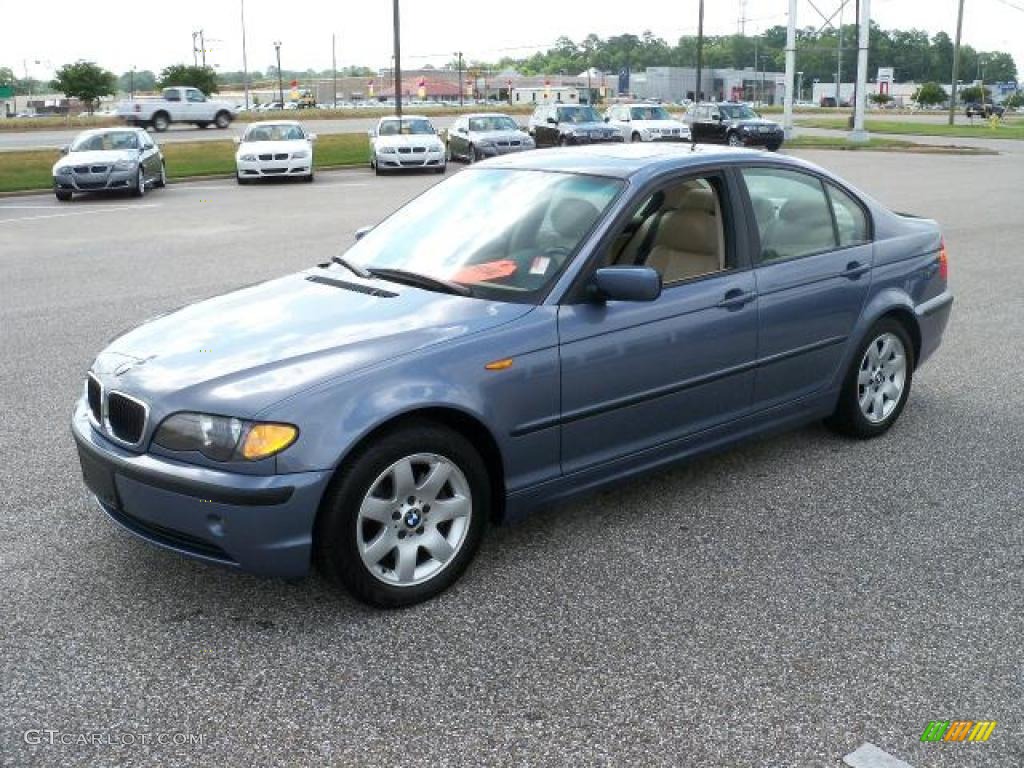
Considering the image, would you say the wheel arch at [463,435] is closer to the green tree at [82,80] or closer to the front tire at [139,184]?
the front tire at [139,184]

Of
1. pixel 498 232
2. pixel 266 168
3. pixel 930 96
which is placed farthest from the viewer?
pixel 930 96

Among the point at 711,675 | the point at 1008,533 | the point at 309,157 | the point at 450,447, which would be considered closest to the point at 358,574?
the point at 450,447

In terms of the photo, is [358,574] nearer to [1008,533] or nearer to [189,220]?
[1008,533]

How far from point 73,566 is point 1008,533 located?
384 cm

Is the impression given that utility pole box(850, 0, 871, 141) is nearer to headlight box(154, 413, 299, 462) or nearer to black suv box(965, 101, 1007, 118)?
headlight box(154, 413, 299, 462)

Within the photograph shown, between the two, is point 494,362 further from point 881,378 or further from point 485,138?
point 485,138

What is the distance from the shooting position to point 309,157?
24.2m

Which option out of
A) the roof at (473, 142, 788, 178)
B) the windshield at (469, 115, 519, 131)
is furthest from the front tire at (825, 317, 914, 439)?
the windshield at (469, 115, 519, 131)

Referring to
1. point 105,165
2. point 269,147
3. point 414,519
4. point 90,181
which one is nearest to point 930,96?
point 269,147

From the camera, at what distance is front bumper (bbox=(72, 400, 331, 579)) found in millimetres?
3463

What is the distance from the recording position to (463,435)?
12.9ft

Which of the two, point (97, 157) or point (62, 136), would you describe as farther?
point (62, 136)

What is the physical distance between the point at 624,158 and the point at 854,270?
4.53 ft

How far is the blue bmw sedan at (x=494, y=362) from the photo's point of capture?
356cm
